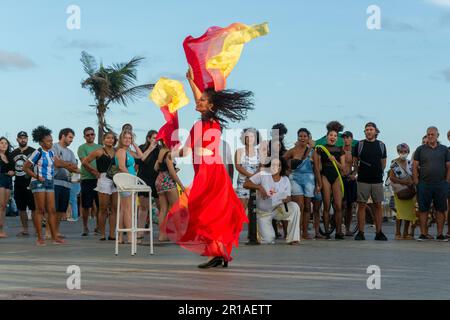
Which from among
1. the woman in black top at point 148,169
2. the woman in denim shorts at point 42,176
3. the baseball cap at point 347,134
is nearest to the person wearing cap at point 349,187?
the baseball cap at point 347,134

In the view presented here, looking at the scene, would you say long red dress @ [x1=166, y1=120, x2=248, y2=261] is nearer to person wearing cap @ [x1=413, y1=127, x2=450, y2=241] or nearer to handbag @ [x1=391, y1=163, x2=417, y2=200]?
person wearing cap @ [x1=413, y1=127, x2=450, y2=241]

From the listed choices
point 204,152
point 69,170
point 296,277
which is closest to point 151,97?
point 204,152

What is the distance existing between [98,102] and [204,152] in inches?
1366

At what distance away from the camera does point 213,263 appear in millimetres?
12648

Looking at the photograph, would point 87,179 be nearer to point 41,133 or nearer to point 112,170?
point 112,170

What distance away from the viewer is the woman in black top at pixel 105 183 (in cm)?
1916

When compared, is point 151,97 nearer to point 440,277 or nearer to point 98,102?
point 440,277

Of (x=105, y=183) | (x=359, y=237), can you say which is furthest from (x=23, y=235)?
(x=359, y=237)

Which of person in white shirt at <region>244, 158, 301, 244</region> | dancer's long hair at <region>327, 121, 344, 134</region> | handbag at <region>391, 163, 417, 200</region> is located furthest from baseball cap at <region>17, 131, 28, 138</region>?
handbag at <region>391, 163, 417, 200</region>

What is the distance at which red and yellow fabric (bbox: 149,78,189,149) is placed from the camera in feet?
45.4

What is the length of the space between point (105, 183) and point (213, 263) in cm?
694

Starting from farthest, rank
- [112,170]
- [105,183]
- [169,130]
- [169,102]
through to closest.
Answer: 1. [105,183]
2. [112,170]
3. [169,102]
4. [169,130]

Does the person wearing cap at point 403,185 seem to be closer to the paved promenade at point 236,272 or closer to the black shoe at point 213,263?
the paved promenade at point 236,272

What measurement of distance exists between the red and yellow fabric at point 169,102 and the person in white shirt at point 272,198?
4.57m
